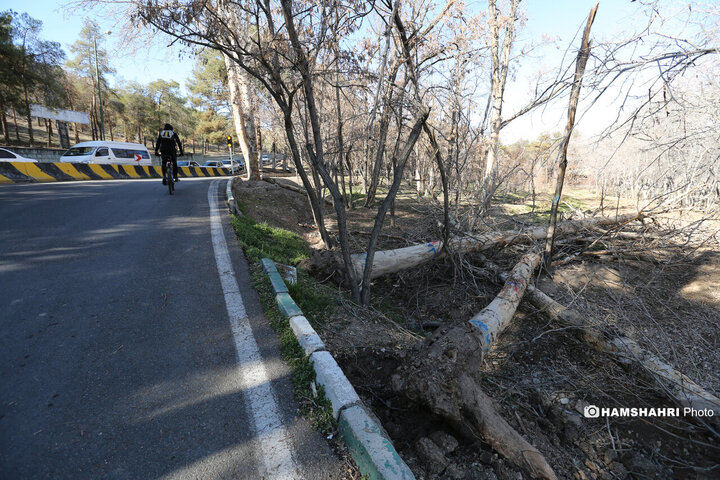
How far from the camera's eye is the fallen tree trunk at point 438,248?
528 cm

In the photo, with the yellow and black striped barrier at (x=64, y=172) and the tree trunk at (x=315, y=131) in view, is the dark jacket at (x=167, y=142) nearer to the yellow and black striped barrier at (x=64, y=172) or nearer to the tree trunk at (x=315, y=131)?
the yellow and black striped barrier at (x=64, y=172)

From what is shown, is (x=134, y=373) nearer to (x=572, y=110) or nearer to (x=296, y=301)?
(x=296, y=301)

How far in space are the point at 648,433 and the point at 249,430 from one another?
126 inches

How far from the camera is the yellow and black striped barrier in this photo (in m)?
9.80

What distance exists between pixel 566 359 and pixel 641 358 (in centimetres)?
69

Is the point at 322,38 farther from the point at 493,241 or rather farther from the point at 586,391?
the point at 586,391

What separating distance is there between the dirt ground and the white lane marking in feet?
2.23

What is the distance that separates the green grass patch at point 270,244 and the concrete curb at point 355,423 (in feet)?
7.08

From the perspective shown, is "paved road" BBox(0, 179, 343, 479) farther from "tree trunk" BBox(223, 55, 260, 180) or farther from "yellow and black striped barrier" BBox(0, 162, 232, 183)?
"yellow and black striped barrier" BBox(0, 162, 232, 183)

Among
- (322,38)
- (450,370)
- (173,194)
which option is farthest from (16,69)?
(450,370)

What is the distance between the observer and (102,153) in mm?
16969

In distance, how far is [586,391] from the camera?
3.17m

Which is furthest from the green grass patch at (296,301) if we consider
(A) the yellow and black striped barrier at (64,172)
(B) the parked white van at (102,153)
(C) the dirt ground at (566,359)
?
(B) the parked white van at (102,153)

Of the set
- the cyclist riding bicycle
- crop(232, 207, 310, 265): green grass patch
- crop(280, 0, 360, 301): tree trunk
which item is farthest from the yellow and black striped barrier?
crop(280, 0, 360, 301): tree trunk
